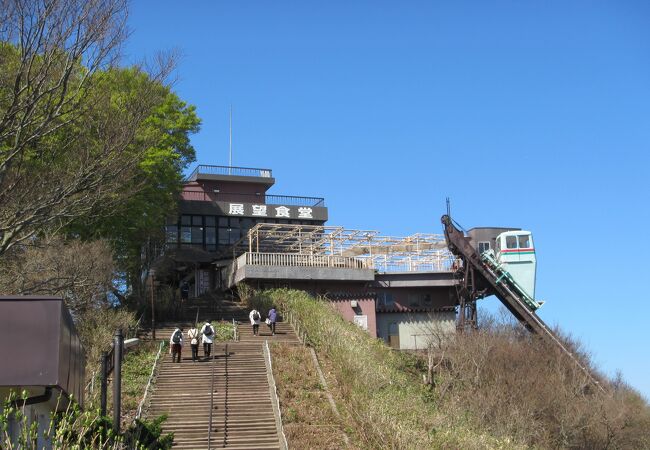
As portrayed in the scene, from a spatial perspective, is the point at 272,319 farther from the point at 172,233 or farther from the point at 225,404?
the point at 172,233

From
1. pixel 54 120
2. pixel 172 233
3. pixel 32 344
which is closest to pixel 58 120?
pixel 54 120

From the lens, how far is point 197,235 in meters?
48.0

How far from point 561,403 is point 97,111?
63.6 feet

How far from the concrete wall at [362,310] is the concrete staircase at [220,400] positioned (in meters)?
9.52

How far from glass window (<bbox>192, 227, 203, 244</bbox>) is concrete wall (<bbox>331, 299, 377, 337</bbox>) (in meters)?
12.4

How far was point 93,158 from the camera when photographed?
16.5 metres

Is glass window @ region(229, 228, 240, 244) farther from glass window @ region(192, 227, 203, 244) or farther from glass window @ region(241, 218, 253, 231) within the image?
glass window @ region(192, 227, 203, 244)

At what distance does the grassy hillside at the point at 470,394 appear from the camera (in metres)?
20.0

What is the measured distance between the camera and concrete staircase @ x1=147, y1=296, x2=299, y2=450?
67.0ft

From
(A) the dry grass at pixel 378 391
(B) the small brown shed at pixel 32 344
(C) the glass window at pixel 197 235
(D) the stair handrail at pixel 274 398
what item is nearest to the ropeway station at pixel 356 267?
(C) the glass window at pixel 197 235

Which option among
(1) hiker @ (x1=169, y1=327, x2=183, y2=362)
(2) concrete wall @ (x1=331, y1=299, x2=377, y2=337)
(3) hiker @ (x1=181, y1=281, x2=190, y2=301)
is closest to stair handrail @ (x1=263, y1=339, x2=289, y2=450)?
(1) hiker @ (x1=169, y1=327, x2=183, y2=362)

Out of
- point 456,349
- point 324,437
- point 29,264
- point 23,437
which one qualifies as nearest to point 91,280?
point 29,264

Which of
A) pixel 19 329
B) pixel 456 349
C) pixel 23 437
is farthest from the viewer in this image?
pixel 456 349

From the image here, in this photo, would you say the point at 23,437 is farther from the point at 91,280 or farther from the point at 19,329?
the point at 91,280
